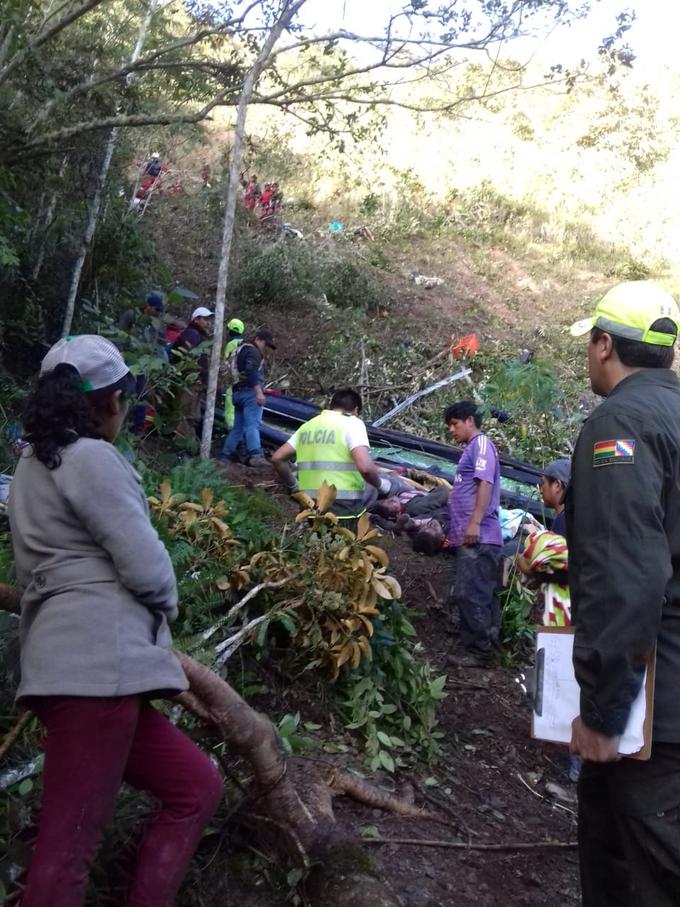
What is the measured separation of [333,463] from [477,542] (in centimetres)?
112

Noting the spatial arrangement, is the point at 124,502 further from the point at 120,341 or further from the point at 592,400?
the point at 592,400

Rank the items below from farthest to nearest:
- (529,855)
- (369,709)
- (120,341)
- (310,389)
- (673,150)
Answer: (673,150), (310,389), (120,341), (369,709), (529,855)

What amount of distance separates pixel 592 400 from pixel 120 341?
880 cm

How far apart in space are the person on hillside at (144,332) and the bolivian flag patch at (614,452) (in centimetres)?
520

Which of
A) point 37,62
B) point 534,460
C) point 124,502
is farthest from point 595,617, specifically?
point 534,460

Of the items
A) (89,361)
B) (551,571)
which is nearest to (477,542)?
(551,571)

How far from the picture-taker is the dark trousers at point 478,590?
20.2ft

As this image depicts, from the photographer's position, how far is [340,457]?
6.04 metres

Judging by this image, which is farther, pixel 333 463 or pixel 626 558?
pixel 333 463

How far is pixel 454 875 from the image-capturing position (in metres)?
3.29

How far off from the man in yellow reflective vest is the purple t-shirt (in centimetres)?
66

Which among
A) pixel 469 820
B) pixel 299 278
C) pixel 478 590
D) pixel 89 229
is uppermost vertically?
pixel 299 278

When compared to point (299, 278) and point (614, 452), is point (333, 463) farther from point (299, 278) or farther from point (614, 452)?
point (299, 278)

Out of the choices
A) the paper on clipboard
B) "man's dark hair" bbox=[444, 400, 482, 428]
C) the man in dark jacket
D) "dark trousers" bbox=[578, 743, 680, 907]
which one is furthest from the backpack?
"dark trousers" bbox=[578, 743, 680, 907]
